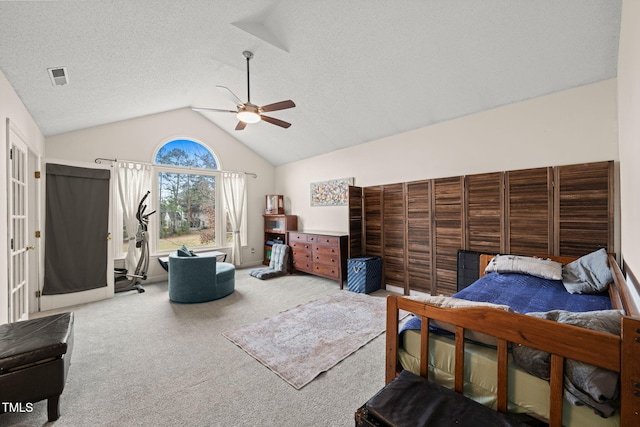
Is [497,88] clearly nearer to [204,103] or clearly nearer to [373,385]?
[373,385]

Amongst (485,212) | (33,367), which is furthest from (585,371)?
(33,367)

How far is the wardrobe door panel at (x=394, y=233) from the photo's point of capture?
13.6ft

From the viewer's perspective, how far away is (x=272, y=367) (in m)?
2.22

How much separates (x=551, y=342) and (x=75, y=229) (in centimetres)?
537

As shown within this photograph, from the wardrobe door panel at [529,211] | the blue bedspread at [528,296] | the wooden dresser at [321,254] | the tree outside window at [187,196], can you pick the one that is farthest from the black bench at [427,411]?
the tree outside window at [187,196]

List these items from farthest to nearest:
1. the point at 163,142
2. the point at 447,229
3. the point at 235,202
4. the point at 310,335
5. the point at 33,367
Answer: the point at 235,202 → the point at 163,142 → the point at 447,229 → the point at 310,335 → the point at 33,367

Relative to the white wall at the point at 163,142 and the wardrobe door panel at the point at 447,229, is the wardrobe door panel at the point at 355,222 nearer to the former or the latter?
the wardrobe door panel at the point at 447,229

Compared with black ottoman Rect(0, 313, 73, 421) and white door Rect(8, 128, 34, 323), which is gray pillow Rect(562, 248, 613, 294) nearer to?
black ottoman Rect(0, 313, 73, 421)

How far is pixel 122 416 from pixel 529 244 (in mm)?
4059

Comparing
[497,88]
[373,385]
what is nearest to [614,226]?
[497,88]

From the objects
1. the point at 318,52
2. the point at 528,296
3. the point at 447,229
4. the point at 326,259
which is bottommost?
the point at 326,259

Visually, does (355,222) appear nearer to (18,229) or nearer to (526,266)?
(526,266)

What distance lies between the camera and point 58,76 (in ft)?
8.72

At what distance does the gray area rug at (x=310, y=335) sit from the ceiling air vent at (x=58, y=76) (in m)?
3.11
